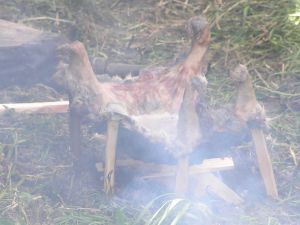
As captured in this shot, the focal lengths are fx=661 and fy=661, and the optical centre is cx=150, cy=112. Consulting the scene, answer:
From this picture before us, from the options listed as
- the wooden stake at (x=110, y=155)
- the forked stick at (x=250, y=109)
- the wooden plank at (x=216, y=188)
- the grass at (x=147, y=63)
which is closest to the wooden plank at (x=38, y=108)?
the grass at (x=147, y=63)

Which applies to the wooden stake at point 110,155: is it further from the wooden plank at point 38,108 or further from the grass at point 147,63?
the wooden plank at point 38,108

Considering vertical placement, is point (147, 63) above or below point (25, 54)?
below

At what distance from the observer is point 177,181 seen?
3.63 metres

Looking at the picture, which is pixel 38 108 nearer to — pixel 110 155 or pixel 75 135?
pixel 75 135

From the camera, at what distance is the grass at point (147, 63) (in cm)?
362

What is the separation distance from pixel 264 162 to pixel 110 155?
2.88 ft

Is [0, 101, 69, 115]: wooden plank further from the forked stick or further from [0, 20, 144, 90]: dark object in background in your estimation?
the forked stick

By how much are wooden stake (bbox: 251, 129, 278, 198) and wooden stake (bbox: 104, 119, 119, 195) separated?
77 cm

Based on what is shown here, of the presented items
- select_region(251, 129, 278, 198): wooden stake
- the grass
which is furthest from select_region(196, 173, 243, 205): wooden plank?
select_region(251, 129, 278, 198): wooden stake

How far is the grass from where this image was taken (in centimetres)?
362

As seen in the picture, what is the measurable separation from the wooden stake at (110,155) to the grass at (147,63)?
0.28ft

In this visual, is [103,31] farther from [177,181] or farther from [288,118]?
[177,181]

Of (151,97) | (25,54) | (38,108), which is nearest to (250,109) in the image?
(151,97)

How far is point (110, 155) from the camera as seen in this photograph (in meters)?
3.64
